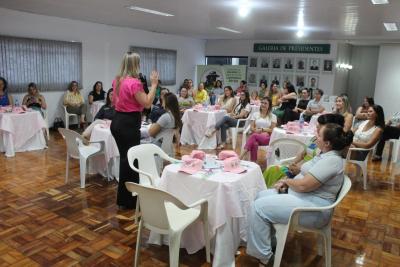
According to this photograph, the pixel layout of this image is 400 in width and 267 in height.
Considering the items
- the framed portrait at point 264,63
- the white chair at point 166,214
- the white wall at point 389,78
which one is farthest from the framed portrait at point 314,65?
the white chair at point 166,214

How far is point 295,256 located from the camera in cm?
287

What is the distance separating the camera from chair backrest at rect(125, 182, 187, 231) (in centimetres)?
211

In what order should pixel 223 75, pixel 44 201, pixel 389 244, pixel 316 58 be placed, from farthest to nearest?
pixel 223 75 → pixel 316 58 → pixel 44 201 → pixel 389 244

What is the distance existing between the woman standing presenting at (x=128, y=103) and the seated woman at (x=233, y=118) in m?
3.28

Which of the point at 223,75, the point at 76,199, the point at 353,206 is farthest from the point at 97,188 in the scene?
the point at 223,75

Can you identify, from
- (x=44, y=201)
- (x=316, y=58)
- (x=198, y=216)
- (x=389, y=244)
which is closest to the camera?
(x=198, y=216)

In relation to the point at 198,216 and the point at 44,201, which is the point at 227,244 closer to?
the point at 198,216

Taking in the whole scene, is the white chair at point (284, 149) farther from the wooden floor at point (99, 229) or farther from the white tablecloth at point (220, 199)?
the white tablecloth at point (220, 199)

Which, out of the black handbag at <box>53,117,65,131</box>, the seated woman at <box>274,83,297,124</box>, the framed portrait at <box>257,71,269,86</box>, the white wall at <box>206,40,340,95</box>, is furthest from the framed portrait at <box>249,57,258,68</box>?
the black handbag at <box>53,117,65,131</box>

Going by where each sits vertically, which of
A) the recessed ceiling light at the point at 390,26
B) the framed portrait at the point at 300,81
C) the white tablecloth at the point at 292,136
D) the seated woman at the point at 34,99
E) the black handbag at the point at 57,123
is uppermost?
the recessed ceiling light at the point at 390,26

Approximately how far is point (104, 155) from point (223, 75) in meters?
7.95

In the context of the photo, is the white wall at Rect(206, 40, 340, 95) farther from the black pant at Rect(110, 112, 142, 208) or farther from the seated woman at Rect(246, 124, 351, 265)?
the seated woman at Rect(246, 124, 351, 265)

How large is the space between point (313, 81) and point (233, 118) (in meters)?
5.21

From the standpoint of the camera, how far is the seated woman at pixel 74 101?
7.90 meters
